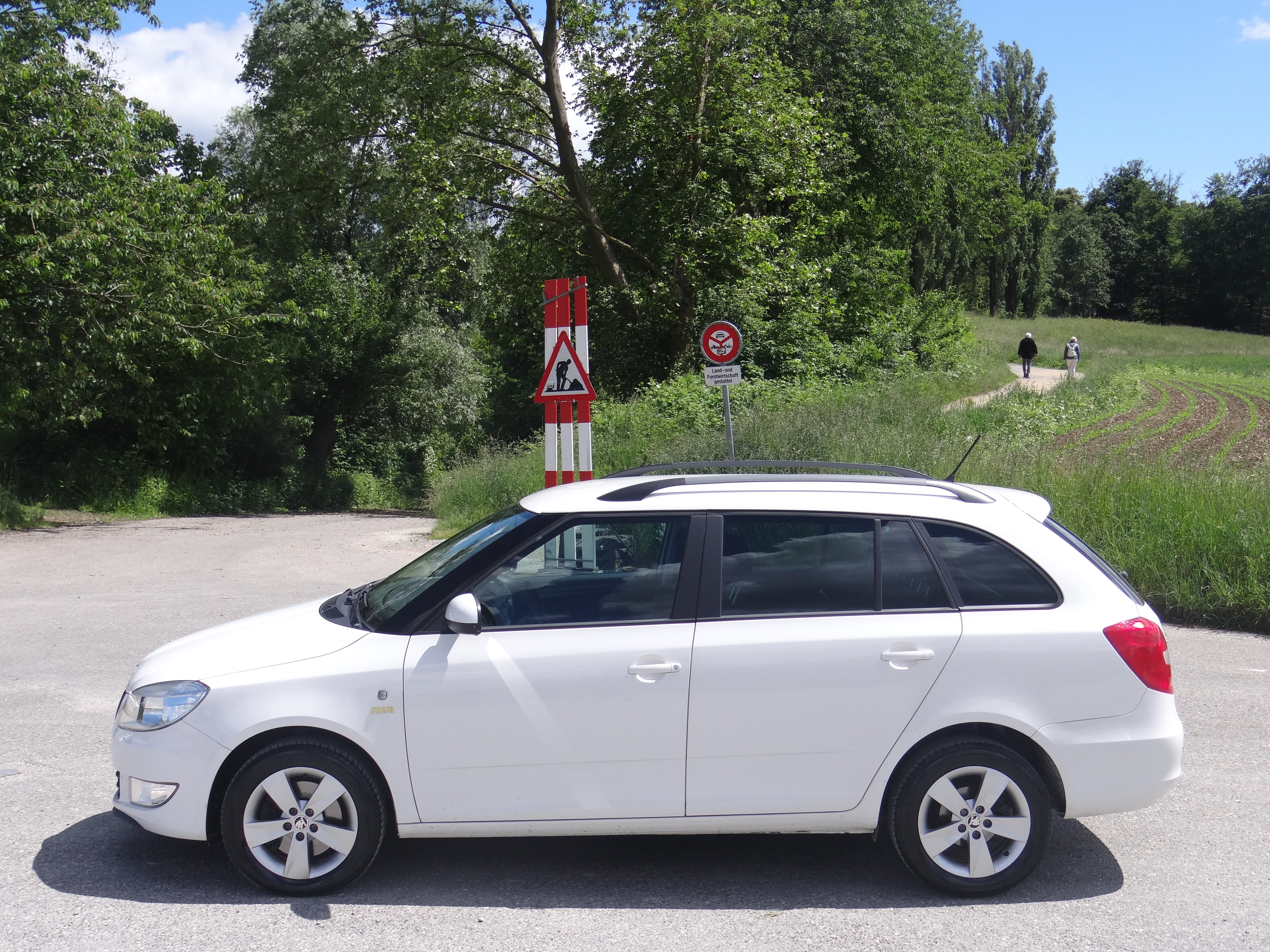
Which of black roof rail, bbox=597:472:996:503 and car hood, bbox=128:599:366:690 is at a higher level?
black roof rail, bbox=597:472:996:503

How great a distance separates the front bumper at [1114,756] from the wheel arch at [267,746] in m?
2.48

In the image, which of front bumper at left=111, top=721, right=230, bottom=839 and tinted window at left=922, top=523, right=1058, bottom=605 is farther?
tinted window at left=922, top=523, right=1058, bottom=605

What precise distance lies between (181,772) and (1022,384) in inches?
1255

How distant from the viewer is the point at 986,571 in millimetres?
4180

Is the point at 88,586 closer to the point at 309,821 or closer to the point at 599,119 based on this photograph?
the point at 309,821

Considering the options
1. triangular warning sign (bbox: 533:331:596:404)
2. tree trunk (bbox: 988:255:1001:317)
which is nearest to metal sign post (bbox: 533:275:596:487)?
triangular warning sign (bbox: 533:331:596:404)

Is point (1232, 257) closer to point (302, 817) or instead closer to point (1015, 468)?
point (1015, 468)

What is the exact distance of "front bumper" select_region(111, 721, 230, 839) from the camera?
392cm

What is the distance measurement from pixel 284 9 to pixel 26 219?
21058 millimetres

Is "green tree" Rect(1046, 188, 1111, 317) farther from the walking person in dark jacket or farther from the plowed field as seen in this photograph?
the plowed field

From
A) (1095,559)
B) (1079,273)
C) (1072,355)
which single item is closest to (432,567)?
(1095,559)

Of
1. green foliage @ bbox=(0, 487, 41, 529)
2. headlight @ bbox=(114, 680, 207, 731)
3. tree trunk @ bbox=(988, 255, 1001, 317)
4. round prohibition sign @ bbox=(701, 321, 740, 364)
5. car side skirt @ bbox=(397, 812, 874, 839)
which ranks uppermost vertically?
tree trunk @ bbox=(988, 255, 1001, 317)

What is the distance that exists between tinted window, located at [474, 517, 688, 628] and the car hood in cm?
60

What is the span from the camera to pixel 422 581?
4371 mm
